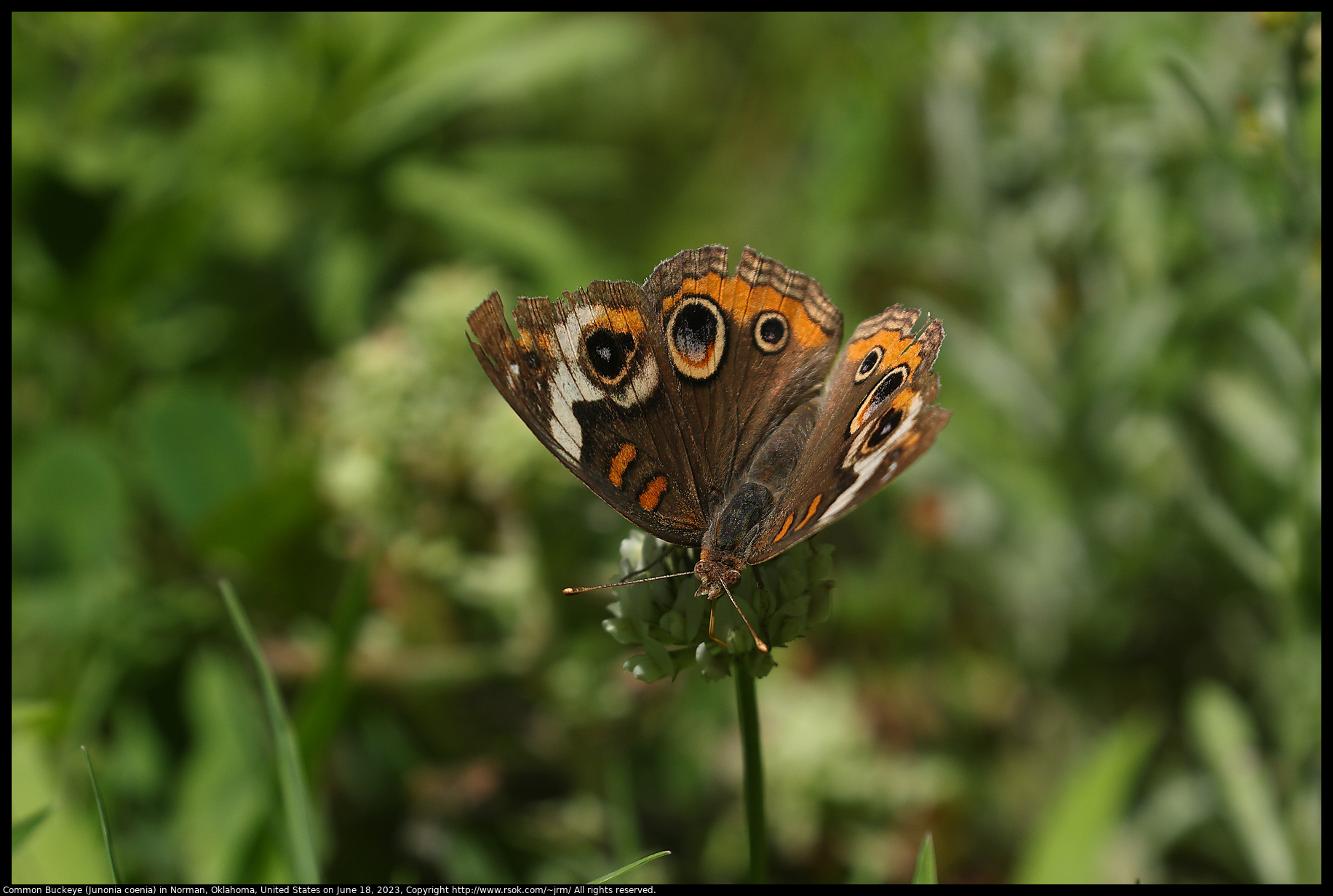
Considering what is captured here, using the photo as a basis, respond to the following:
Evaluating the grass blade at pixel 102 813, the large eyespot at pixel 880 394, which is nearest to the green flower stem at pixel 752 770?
the large eyespot at pixel 880 394

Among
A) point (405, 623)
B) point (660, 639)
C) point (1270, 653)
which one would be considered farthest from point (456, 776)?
point (1270, 653)

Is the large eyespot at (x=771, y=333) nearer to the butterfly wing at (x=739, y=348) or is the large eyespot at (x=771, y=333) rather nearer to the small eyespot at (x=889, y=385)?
the butterfly wing at (x=739, y=348)

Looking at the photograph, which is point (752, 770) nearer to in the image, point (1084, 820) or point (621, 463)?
point (621, 463)

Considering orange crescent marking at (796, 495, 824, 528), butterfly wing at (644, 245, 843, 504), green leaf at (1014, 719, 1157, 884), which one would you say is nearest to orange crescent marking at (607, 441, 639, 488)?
butterfly wing at (644, 245, 843, 504)

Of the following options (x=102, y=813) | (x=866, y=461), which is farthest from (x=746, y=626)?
(x=102, y=813)

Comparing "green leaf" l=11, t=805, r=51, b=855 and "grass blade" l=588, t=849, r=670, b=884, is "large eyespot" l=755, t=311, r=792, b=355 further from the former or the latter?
"green leaf" l=11, t=805, r=51, b=855
